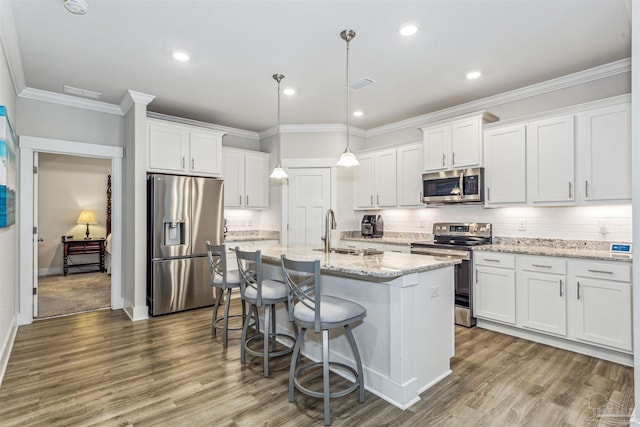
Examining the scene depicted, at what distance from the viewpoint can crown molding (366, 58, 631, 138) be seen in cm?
344

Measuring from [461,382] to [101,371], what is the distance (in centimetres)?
289

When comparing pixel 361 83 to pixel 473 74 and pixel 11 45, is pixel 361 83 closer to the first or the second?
pixel 473 74

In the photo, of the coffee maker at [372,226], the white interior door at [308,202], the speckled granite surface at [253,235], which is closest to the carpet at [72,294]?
the speckled granite surface at [253,235]

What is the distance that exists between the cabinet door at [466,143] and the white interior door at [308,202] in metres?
2.00

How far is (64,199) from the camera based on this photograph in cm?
752

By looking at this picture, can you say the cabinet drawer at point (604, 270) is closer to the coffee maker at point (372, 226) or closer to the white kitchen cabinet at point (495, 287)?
the white kitchen cabinet at point (495, 287)

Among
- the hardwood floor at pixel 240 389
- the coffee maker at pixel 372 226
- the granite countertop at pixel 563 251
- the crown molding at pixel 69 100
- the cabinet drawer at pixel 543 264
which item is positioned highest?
the crown molding at pixel 69 100

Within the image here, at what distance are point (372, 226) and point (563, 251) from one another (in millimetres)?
2666

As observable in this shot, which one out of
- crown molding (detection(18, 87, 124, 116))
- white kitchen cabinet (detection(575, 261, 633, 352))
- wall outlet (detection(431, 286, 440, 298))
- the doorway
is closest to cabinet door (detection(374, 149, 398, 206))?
white kitchen cabinet (detection(575, 261, 633, 352))

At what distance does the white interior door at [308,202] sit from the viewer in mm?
5594

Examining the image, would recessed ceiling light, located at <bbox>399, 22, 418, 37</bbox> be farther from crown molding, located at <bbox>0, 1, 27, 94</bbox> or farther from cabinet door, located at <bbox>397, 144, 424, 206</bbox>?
crown molding, located at <bbox>0, 1, 27, 94</bbox>

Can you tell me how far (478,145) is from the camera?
162 inches

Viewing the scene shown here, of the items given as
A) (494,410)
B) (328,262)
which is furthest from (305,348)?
(494,410)

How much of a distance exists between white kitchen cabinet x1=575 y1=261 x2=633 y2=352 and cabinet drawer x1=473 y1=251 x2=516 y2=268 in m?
0.58
